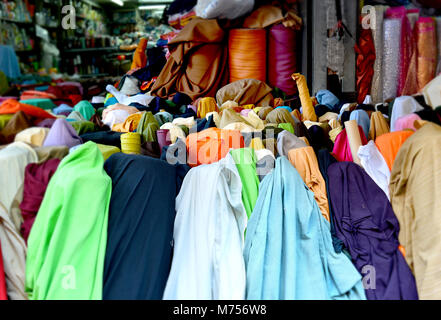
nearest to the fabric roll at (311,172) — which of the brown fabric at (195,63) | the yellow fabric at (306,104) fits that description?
the yellow fabric at (306,104)

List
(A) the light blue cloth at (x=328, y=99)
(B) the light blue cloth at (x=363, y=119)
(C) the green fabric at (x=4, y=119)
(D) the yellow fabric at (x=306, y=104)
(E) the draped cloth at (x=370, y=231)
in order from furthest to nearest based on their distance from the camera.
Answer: (A) the light blue cloth at (x=328, y=99)
(D) the yellow fabric at (x=306, y=104)
(B) the light blue cloth at (x=363, y=119)
(C) the green fabric at (x=4, y=119)
(E) the draped cloth at (x=370, y=231)

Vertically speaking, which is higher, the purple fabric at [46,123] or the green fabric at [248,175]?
the purple fabric at [46,123]


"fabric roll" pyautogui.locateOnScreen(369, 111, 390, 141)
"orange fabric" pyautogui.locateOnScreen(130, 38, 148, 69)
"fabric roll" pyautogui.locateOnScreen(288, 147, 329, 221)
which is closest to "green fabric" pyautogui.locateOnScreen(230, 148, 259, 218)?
"fabric roll" pyautogui.locateOnScreen(288, 147, 329, 221)

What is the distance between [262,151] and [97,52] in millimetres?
5115

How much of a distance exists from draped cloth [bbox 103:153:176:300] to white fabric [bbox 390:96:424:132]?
0.81 m

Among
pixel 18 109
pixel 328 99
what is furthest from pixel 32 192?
pixel 328 99

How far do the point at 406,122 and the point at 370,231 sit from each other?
40cm

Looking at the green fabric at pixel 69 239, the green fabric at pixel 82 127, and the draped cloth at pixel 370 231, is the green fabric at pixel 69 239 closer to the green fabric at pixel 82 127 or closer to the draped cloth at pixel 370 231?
the green fabric at pixel 82 127

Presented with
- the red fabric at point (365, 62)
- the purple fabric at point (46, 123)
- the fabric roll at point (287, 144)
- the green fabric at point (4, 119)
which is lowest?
the fabric roll at point (287, 144)

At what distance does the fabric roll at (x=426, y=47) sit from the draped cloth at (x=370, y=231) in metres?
0.51

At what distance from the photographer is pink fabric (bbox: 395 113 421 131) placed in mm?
1257

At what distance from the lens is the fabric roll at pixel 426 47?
148cm

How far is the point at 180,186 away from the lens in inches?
51.5
